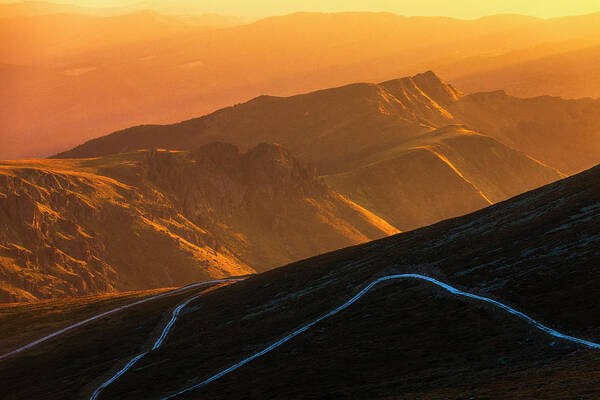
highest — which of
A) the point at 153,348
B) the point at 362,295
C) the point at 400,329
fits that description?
the point at 400,329

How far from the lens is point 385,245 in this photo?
124875 mm

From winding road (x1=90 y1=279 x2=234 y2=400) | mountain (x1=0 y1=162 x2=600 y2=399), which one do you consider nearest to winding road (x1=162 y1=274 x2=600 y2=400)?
mountain (x1=0 y1=162 x2=600 y2=399)

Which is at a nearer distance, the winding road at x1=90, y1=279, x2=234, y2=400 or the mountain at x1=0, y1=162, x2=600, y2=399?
the mountain at x1=0, y1=162, x2=600, y2=399

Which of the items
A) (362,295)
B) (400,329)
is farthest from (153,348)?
(400,329)

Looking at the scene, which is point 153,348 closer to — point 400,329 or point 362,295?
point 362,295

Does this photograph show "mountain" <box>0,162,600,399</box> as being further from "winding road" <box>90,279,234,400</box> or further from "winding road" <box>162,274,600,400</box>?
"winding road" <box>90,279,234,400</box>

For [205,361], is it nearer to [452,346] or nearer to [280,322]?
[280,322]

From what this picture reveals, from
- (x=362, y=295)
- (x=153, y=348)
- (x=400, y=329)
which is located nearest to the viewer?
(x=400, y=329)

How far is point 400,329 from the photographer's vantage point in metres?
73.8

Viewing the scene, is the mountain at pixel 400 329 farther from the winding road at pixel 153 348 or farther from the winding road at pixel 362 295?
the winding road at pixel 153 348

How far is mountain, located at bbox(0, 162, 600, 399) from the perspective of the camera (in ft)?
192

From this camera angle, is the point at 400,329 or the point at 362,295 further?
the point at 362,295

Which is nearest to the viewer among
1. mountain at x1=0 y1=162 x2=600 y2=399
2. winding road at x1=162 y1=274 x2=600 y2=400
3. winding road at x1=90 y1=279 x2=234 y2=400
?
mountain at x1=0 y1=162 x2=600 y2=399

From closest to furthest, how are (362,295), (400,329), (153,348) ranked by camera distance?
(400,329), (362,295), (153,348)
